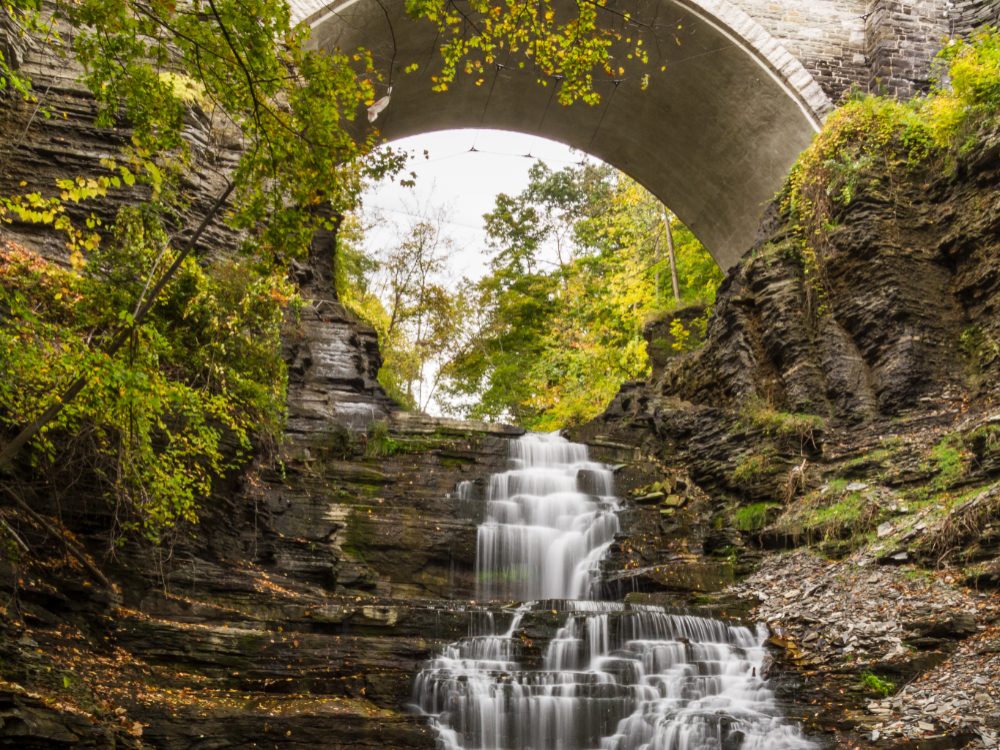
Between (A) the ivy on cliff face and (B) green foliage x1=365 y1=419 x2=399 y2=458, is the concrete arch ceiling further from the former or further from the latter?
(A) the ivy on cliff face

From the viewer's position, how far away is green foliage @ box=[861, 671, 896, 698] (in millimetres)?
7438

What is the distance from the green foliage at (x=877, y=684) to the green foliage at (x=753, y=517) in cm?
458

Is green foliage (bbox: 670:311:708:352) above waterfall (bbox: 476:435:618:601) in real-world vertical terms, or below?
above

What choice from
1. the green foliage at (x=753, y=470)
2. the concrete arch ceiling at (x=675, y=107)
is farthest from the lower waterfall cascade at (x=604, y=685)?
the concrete arch ceiling at (x=675, y=107)

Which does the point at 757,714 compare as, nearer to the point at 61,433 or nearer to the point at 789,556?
the point at 789,556

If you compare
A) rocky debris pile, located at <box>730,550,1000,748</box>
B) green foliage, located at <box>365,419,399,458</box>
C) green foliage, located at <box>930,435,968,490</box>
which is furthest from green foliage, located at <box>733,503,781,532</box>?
green foliage, located at <box>365,419,399,458</box>

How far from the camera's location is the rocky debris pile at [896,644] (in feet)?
22.0

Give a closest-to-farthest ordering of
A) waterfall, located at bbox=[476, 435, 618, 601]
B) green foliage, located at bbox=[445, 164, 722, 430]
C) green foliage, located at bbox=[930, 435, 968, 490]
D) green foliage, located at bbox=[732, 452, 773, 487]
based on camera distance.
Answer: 1. green foliage, located at bbox=[930, 435, 968, 490]
2. waterfall, located at bbox=[476, 435, 618, 601]
3. green foliage, located at bbox=[732, 452, 773, 487]
4. green foliage, located at bbox=[445, 164, 722, 430]

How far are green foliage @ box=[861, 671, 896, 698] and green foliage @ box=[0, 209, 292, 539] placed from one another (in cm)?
641

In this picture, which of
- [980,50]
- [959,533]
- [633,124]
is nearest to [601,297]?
[633,124]

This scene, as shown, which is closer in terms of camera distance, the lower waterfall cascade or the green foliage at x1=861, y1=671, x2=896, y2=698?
the lower waterfall cascade

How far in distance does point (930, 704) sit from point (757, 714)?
139cm

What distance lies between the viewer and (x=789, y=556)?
11.1 metres

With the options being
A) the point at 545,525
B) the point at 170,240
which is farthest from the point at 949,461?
the point at 170,240
